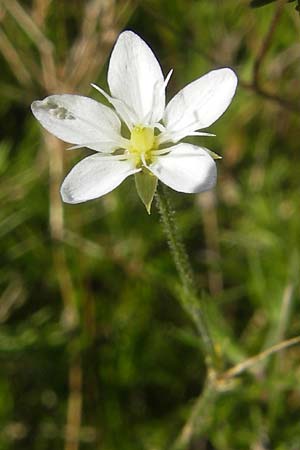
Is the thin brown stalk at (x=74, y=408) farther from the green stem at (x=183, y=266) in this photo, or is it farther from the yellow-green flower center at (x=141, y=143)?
the yellow-green flower center at (x=141, y=143)

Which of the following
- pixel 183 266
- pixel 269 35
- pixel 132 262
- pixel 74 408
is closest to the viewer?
pixel 183 266

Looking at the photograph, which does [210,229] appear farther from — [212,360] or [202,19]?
[212,360]

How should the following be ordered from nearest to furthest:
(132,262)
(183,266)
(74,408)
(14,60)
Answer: (183,266)
(74,408)
(132,262)
(14,60)

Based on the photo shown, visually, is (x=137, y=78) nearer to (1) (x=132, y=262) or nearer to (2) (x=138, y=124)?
(2) (x=138, y=124)

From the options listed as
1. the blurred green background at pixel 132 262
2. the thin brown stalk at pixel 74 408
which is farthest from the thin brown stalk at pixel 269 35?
the thin brown stalk at pixel 74 408

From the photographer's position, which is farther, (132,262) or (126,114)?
(132,262)

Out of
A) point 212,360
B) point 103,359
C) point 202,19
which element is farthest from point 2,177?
point 212,360

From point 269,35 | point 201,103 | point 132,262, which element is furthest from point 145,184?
point 132,262
